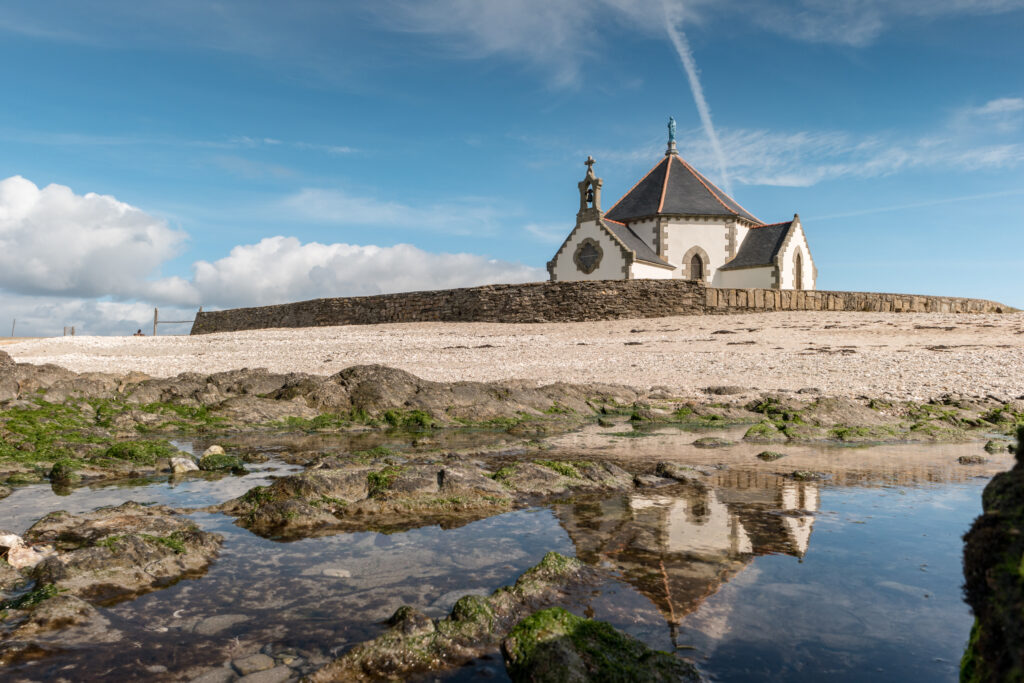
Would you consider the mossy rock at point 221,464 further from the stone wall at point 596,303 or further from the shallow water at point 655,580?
the stone wall at point 596,303

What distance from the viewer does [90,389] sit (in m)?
11.0

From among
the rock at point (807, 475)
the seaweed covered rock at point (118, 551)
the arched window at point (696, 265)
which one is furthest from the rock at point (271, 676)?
the arched window at point (696, 265)

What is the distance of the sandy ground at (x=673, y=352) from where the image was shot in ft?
45.4

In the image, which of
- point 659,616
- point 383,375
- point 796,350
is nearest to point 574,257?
point 796,350

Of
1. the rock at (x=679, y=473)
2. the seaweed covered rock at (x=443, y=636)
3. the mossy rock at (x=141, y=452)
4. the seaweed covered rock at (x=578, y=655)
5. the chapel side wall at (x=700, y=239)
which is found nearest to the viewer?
the seaweed covered rock at (x=578, y=655)

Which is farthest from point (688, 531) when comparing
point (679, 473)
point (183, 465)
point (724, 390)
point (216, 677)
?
point (724, 390)

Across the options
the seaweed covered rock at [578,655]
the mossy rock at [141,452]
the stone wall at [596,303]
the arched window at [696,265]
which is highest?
the arched window at [696,265]

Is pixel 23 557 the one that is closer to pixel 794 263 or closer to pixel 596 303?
pixel 596 303

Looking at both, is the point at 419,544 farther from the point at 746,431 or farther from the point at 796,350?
the point at 796,350

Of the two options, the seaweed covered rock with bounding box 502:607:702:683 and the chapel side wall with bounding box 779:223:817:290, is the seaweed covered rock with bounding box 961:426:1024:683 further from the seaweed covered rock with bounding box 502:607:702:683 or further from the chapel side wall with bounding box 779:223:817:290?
the chapel side wall with bounding box 779:223:817:290

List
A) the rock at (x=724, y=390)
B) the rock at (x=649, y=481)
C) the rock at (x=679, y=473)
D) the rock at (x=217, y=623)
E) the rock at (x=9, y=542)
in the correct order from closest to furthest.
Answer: the rock at (x=217, y=623) → the rock at (x=9, y=542) → the rock at (x=649, y=481) → the rock at (x=679, y=473) → the rock at (x=724, y=390)

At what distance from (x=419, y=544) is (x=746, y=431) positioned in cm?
676

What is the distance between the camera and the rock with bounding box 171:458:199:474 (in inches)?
275

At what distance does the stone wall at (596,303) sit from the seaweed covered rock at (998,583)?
21543 millimetres
